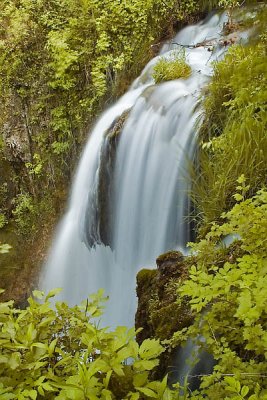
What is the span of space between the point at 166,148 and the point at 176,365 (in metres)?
2.45

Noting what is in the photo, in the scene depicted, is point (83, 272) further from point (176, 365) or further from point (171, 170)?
point (176, 365)

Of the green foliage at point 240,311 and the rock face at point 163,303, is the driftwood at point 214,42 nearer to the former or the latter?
the rock face at point 163,303

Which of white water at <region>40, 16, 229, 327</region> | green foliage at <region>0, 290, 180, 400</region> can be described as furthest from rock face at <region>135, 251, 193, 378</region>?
white water at <region>40, 16, 229, 327</region>

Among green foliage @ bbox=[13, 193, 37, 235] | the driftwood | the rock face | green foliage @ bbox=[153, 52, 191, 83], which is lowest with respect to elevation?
green foliage @ bbox=[13, 193, 37, 235]

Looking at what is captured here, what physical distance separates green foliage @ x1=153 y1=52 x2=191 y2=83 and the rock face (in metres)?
2.79

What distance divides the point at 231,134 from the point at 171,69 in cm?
215

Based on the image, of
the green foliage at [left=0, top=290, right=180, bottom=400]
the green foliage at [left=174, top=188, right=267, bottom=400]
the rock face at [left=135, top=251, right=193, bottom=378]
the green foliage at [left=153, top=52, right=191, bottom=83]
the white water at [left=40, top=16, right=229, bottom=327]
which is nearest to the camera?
the green foliage at [left=0, top=290, right=180, bottom=400]

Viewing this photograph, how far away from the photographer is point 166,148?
14.6 ft

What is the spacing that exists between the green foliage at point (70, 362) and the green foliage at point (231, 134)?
1725 mm

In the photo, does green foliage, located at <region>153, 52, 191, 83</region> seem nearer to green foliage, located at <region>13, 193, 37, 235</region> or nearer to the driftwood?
the driftwood

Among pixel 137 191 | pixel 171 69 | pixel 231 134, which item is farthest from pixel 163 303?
pixel 171 69

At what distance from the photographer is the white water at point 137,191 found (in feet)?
14.0

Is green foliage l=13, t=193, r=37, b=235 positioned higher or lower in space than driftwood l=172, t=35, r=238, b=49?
lower

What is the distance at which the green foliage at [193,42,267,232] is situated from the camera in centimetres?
321
